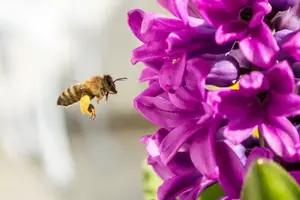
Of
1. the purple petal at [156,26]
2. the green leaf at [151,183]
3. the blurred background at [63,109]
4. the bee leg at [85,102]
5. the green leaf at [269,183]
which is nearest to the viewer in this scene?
the green leaf at [269,183]

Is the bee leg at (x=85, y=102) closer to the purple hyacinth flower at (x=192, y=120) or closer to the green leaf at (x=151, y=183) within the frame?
the green leaf at (x=151, y=183)

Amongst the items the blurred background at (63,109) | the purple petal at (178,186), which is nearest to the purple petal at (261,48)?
the purple petal at (178,186)

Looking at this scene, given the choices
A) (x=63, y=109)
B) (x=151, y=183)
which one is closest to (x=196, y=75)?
(x=151, y=183)

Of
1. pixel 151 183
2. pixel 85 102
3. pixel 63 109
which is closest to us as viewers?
pixel 151 183

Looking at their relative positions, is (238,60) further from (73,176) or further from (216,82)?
(73,176)

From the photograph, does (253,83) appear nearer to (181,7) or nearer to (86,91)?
(181,7)

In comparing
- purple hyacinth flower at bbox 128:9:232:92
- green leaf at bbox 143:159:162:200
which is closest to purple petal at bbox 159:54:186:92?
purple hyacinth flower at bbox 128:9:232:92
